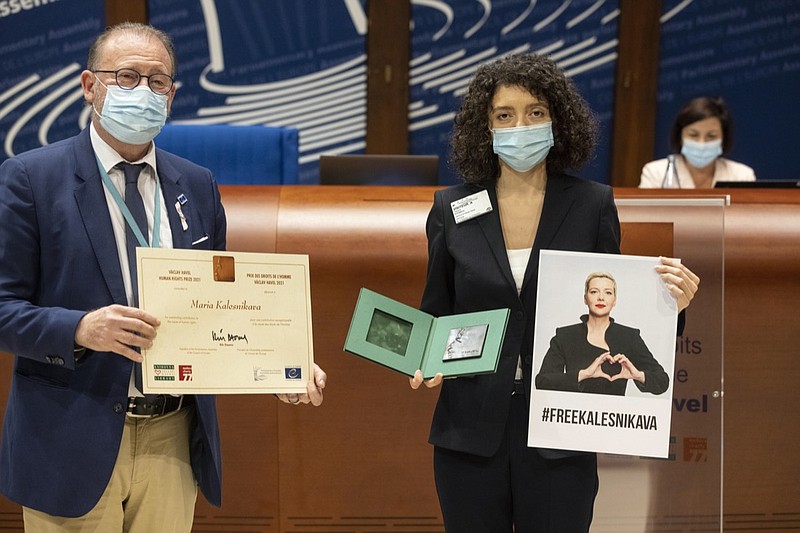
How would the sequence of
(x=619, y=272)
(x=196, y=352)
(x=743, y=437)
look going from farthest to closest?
1. (x=743, y=437)
2. (x=619, y=272)
3. (x=196, y=352)

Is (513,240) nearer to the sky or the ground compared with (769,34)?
nearer to the ground

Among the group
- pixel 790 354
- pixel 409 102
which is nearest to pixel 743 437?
pixel 790 354

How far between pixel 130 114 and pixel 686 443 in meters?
1.81

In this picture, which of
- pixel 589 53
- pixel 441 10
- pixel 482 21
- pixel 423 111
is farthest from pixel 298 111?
pixel 589 53

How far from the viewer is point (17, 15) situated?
5801 millimetres

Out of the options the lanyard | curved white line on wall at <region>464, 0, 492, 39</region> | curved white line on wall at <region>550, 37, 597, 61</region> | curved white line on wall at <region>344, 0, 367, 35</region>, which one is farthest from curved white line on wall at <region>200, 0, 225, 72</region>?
the lanyard

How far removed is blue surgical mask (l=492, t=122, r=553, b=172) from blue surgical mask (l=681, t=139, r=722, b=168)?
105 inches

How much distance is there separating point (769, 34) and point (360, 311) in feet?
16.9

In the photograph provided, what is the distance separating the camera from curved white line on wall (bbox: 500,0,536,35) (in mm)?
5793

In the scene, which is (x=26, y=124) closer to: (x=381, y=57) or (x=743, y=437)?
(x=381, y=57)

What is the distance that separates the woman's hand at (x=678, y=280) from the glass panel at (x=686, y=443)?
62cm

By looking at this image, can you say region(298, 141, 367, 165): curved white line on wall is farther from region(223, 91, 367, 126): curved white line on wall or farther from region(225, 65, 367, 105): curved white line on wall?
region(225, 65, 367, 105): curved white line on wall

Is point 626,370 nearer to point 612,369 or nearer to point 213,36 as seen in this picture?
point 612,369

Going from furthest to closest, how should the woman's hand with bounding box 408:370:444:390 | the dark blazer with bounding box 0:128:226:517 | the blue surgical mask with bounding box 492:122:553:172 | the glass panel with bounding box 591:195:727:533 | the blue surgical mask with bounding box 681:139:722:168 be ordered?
the blue surgical mask with bounding box 681:139:722:168 → the glass panel with bounding box 591:195:727:533 → the blue surgical mask with bounding box 492:122:553:172 → the woman's hand with bounding box 408:370:444:390 → the dark blazer with bounding box 0:128:226:517
